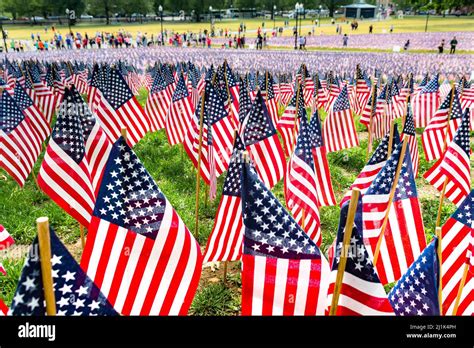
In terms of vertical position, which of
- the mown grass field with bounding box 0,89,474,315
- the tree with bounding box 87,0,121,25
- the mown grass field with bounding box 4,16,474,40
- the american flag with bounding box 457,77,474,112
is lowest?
the mown grass field with bounding box 0,89,474,315

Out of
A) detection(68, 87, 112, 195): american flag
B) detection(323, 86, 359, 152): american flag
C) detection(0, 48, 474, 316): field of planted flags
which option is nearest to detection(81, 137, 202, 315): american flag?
detection(0, 48, 474, 316): field of planted flags

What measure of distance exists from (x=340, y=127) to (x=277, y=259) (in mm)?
7460

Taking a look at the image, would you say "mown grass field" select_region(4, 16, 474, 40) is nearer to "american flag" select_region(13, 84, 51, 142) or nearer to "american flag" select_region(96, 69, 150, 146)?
"american flag" select_region(13, 84, 51, 142)

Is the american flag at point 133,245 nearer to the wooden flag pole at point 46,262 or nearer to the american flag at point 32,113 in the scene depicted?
the wooden flag pole at point 46,262

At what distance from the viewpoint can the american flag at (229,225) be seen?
486 cm

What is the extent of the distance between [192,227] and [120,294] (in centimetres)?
381

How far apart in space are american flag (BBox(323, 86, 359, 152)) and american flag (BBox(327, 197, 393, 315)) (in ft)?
24.0

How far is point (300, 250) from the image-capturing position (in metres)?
3.35

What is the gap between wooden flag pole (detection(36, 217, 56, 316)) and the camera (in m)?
2.24

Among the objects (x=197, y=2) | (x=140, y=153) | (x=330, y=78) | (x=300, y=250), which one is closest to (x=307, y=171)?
(x=300, y=250)

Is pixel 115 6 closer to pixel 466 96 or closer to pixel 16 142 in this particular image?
pixel 466 96

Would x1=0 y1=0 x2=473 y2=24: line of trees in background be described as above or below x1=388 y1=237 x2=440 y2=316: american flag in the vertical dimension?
above

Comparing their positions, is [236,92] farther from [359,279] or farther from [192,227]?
[359,279]

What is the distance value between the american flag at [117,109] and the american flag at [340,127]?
460 centimetres
